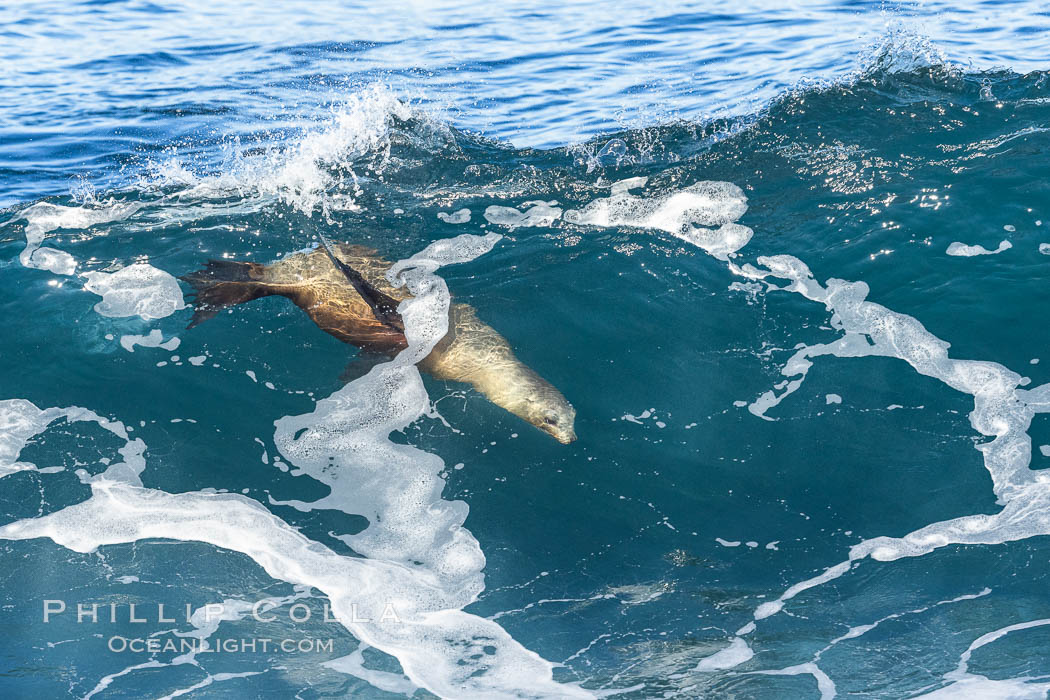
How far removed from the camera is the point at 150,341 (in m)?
7.16

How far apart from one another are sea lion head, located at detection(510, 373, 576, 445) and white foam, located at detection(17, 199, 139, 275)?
4245 millimetres

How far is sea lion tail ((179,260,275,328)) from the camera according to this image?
7.19 m

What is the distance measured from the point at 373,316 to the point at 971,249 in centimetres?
505

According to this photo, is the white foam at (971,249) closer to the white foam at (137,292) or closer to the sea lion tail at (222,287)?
the sea lion tail at (222,287)

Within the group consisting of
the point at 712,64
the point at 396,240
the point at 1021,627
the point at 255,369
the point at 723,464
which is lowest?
the point at 1021,627

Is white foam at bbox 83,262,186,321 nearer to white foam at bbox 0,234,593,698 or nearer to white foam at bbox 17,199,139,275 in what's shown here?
white foam at bbox 17,199,139,275

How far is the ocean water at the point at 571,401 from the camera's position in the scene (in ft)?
17.2

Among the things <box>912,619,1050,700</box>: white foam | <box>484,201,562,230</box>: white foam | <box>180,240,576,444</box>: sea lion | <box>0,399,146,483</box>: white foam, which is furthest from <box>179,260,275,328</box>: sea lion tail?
<box>912,619,1050,700</box>: white foam

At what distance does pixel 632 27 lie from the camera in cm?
1430

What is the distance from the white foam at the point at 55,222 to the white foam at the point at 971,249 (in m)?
7.29

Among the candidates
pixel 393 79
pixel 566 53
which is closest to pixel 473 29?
pixel 566 53

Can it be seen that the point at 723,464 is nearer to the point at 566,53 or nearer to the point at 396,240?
the point at 396,240

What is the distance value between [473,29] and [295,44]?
2979 mm

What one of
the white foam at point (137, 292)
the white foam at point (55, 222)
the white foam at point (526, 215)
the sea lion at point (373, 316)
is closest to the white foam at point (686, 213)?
the white foam at point (526, 215)
